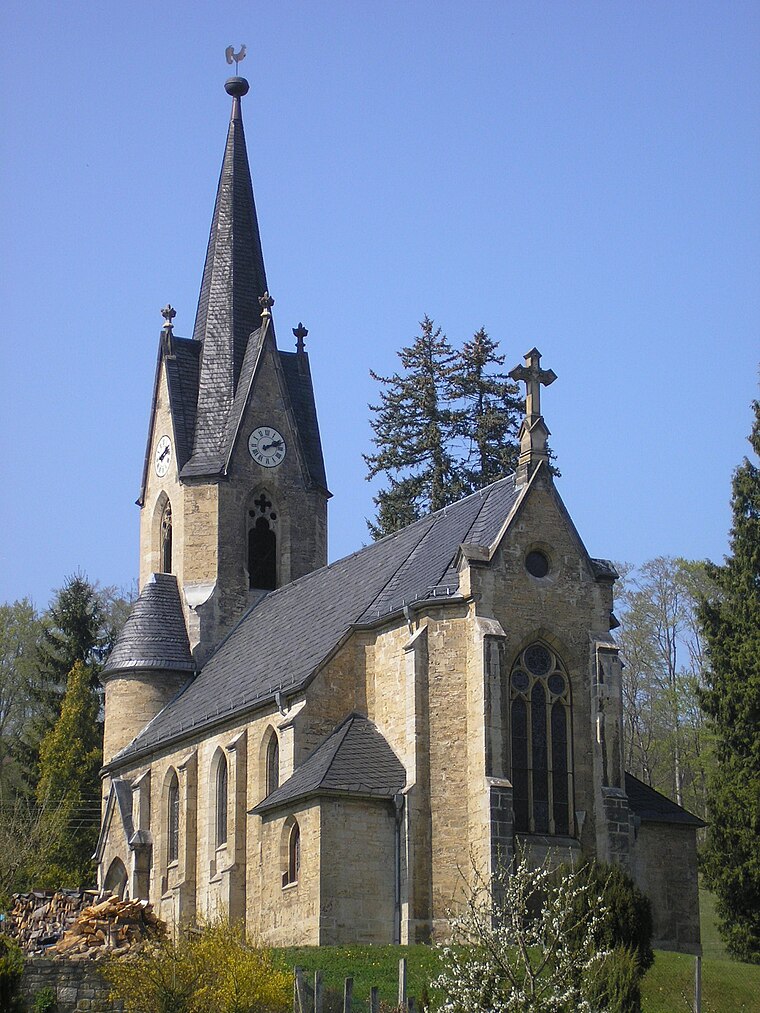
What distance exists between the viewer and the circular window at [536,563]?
34.5 meters

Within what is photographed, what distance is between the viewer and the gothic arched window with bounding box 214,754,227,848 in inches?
1554

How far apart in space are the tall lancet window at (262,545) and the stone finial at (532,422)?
16006mm

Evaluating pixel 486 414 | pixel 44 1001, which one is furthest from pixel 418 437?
pixel 44 1001

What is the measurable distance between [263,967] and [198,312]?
33.1 metres

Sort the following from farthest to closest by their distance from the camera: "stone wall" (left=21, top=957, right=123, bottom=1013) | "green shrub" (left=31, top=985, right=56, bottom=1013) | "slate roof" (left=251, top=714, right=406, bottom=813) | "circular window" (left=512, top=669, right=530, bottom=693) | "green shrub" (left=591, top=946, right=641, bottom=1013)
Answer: "circular window" (left=512, top=669, right=530, bottom=693), "slate roof" (left=251, top=714, right=406, bottom=813), "stone wall" (left=21, top=957, right=123, bottom=1013), "green shrub" (left=31, top=985, right=56, bottom=1013), "green shrub" (left=591, top=946, right=641, bottom=1013)

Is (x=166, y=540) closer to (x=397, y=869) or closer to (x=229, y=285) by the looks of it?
(x=229, y=285)

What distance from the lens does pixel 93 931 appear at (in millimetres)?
29219

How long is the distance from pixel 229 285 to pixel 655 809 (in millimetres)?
24402

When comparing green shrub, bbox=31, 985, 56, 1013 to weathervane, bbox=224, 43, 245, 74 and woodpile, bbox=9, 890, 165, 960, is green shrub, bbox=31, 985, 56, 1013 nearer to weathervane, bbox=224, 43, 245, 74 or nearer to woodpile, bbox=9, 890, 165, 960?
woodpile, bbox=9, 890, 165, 960

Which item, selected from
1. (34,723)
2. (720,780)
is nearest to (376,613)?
(720,780)

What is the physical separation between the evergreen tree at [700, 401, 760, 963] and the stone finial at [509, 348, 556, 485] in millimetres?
5938

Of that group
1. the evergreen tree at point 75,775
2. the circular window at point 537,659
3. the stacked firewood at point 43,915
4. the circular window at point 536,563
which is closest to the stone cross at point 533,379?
the circular window at point 536,563

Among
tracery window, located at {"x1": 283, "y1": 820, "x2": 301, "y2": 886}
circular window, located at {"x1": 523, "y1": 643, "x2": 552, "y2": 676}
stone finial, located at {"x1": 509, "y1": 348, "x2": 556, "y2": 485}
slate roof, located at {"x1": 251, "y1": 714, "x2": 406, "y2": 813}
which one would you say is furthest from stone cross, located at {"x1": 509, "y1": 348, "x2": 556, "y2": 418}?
tracery window, located at {"x1": 283, "y1": 820, "x2": 301, "y2": 886}

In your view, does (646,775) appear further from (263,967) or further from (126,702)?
(263,967)
